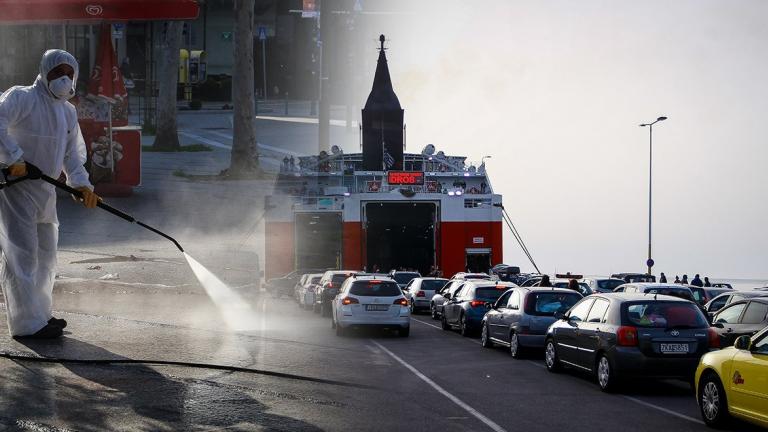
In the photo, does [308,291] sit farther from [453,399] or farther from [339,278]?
[453,399]

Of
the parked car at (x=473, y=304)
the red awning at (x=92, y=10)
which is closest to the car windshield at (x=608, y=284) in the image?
the parked car at (x=473, y=304)

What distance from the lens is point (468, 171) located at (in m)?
46.4

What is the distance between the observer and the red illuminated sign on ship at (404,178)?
43.6 metres

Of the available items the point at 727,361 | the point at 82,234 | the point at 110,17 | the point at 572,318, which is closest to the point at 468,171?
the point at 82,234

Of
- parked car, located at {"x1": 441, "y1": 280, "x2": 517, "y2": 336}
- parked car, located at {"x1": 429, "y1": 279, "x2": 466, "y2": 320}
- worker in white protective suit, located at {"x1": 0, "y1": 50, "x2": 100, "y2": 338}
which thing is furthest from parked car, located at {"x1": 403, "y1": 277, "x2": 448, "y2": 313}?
worker in white protective suit, located at {"x1": 0, "y1": 50, "x2": 100, "y2": 338}

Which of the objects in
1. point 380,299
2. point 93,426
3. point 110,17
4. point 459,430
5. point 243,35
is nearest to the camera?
point 93,426

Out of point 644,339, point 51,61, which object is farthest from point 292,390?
point 51,61

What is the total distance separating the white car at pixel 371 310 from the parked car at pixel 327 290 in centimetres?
618

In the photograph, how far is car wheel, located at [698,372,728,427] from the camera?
12.4m

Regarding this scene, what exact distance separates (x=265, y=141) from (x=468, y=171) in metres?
36.6

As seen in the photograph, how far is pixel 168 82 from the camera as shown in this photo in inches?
2389

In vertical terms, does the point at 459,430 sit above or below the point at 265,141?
below

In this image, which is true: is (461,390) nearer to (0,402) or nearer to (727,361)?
(727,361)

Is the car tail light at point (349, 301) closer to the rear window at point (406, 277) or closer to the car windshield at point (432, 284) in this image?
the car windshield at point (432, 284)
